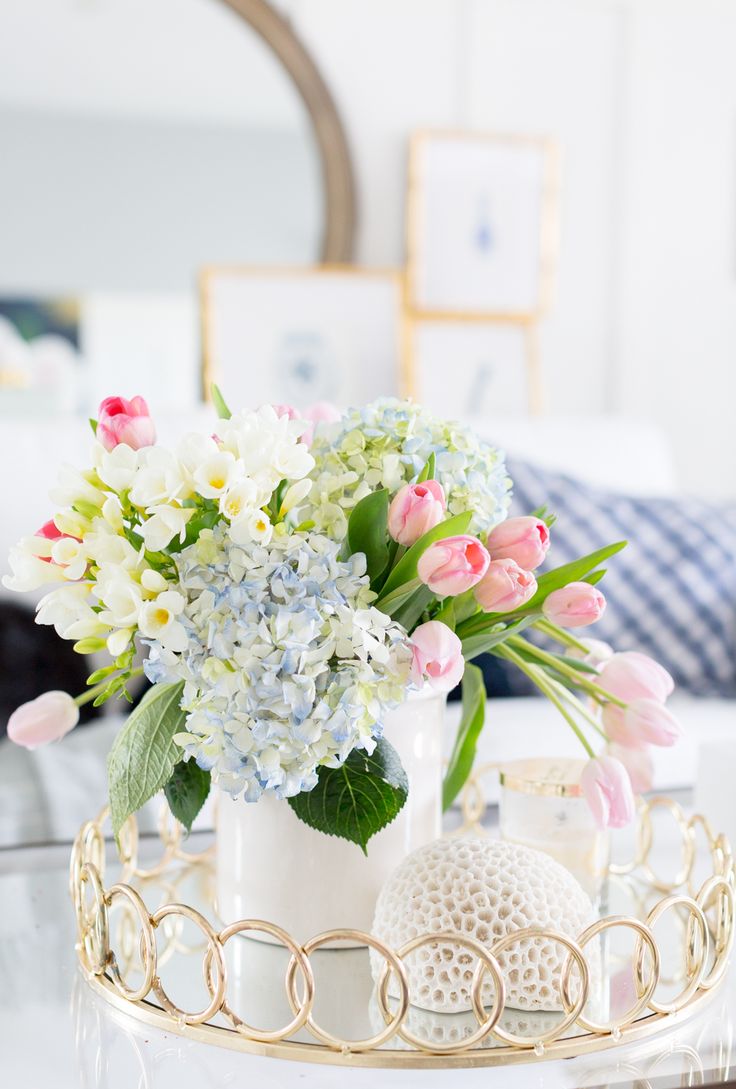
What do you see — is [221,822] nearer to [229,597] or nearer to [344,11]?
[229,597]

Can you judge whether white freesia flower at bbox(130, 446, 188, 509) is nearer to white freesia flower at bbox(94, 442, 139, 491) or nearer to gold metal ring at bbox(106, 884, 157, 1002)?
white freesia flower at bbox(94, 442, 139, 491)

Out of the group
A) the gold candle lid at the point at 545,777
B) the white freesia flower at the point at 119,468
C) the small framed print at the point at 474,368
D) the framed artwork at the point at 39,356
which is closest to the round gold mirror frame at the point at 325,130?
the small framed print at the point at 474,368

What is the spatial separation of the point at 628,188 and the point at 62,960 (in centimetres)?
246

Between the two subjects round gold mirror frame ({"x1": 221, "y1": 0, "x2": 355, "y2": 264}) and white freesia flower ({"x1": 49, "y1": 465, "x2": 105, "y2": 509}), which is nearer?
white freesia flower ({"x1": 49, "y1": 465, "x2": 105, "y2": 509})

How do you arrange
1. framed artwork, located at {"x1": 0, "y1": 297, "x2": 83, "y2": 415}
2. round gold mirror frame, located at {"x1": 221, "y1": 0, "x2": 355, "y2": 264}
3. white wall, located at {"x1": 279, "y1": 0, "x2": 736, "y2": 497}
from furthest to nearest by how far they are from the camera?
white wall, located at {"x1": 279, "y1": 0, "x2": 736, "y2": 497}, round gold mirror frame, located at {"x1": 221, "y1": 0, "x2": 355, "y2": 264}, framed artwork, located at {"x1": 0, "y1": 297, "x2": 83, "y2": 415}

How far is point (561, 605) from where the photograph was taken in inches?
27.4

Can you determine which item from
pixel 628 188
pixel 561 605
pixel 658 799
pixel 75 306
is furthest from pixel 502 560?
pixel 628 188

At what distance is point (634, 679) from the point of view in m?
0.72

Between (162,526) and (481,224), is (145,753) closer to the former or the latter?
(162,526)

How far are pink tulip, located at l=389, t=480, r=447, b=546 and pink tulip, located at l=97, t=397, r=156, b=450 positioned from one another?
0.15 m

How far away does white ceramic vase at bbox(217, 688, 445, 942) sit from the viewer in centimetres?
71

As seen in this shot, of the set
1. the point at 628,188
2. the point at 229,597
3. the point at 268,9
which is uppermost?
the point at 268,9

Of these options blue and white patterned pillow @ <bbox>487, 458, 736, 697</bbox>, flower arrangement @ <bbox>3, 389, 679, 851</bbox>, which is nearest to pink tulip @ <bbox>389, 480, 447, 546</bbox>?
flower arrangement @ <bbox>3, 389, 679, 851</bbox>

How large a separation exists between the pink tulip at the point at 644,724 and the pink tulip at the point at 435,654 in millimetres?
148
